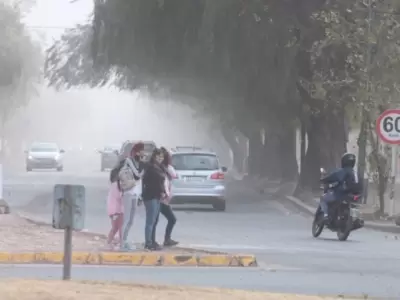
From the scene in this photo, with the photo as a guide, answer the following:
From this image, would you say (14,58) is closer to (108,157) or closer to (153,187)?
(108,157)

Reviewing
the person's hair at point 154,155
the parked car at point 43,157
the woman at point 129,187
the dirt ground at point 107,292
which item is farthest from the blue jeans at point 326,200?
the parked car at point 43,157

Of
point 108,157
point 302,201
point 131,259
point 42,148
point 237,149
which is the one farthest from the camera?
point 237,149

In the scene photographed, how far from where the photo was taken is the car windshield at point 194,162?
31.8 metres

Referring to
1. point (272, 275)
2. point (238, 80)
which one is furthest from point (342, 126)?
point (272, 275)

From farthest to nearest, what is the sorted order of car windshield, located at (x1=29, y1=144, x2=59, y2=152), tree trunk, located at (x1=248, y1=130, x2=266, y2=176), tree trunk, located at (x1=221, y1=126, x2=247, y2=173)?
tree trunk, located at (x1=221, y1=126, x2=247, y2=173) < car windshield, located at (x1=29, y1=144, x2=59, y2=152) < tree trunk, located at (x1=248, y1=130, x2=266, y2=176)

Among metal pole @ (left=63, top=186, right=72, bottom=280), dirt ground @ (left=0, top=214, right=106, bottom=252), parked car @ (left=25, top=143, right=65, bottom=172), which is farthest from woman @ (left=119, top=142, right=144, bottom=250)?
parked car @ (left=25, top=143, right=65, bottom=172)

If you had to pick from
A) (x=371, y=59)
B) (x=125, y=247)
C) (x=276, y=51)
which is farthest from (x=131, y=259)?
(x=276, y=51)

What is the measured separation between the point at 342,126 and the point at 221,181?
7.52 meters

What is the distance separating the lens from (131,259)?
55.5 ft

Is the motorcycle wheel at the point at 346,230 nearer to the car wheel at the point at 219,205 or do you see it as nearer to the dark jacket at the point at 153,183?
the dark jacket at the point at 153,183

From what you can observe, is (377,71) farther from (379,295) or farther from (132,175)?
(379,295)

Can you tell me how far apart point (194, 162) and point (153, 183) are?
504 inches

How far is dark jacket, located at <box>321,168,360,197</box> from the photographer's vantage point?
22.6 m

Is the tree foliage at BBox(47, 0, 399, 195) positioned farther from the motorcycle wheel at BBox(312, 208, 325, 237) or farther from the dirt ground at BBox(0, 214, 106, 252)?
the dirt ground at BBox(0, 214, 106, 252)
